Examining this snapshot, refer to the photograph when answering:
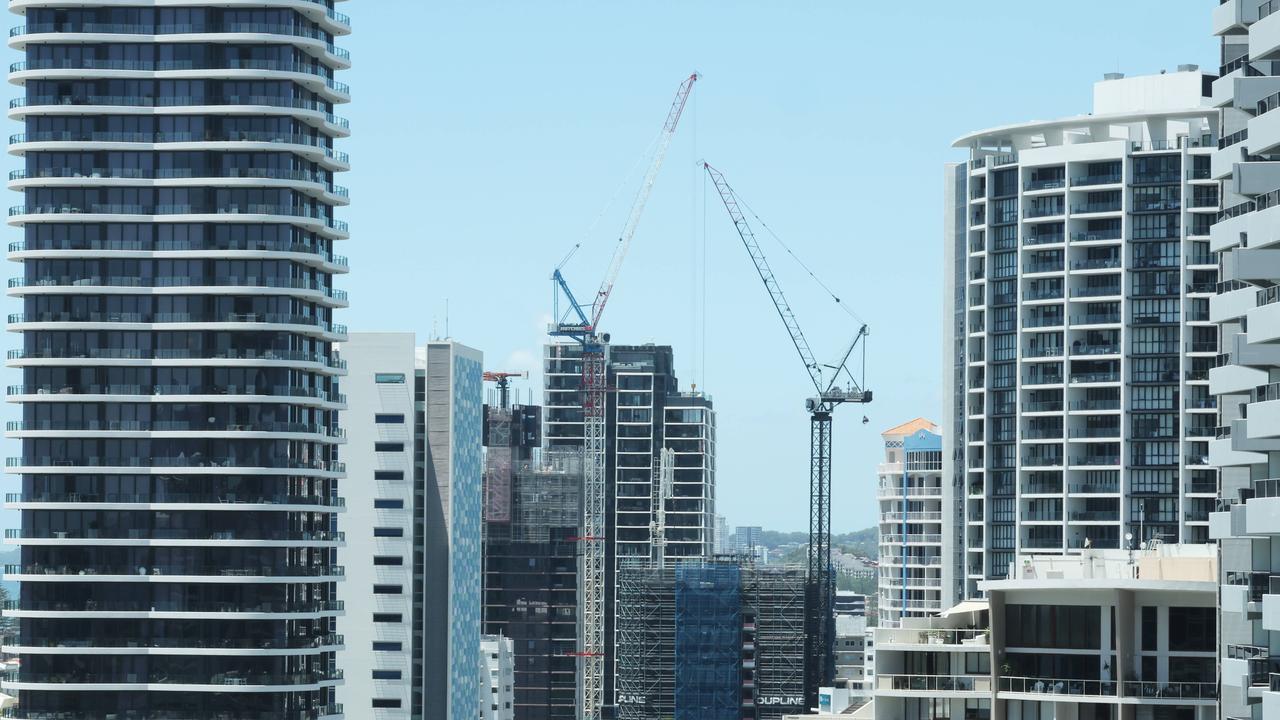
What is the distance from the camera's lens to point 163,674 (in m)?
153

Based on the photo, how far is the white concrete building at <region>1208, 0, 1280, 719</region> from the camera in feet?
255

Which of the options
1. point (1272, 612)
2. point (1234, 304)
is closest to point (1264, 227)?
point (1234, 304)

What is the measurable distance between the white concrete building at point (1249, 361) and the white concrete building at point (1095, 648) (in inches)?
155

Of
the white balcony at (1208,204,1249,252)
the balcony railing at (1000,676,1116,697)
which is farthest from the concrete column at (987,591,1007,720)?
the white balcony at (1208,204,1249,252)

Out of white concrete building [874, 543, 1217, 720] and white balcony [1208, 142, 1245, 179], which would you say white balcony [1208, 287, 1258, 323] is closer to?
white balcony [1208, 142, 1245, 179]

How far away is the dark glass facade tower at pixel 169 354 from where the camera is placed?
506 ft

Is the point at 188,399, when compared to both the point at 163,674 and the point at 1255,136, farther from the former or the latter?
the point at 1255,136

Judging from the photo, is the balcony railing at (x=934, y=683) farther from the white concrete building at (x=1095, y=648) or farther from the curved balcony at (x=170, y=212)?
the curved balcony at (x=170, y=212)

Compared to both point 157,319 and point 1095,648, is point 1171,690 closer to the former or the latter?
point 1095,648

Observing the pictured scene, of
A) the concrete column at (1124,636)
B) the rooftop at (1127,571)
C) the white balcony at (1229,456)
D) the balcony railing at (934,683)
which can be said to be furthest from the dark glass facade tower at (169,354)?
the white balcony at (1229,456)

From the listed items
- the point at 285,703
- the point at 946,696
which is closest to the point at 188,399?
the point at 285,703

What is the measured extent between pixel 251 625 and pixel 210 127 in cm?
3478

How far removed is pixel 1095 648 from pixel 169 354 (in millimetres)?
80377

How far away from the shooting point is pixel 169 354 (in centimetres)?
15738
